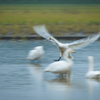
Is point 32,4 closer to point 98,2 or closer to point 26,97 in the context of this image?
point 98,2

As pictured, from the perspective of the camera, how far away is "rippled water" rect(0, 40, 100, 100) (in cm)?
731

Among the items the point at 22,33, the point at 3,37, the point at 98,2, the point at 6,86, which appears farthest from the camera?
the point at 98,2

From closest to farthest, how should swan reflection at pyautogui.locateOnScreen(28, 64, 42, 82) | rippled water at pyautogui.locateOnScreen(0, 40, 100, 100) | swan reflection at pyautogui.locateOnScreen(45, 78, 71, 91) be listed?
rippled water at pyautogui.locateOnScreen(0, 40, 100, 100)
swan reflection at pyautogui.locateOnScreen(45, 78, 71, 91)
swan reflection at pyautogui.locateOnScreen(28, 64, 42, 82)

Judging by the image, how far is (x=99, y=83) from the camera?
27.6 feet

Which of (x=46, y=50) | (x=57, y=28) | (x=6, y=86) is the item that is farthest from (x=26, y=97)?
(x=57, y=28)

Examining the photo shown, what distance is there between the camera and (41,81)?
875 centimetres

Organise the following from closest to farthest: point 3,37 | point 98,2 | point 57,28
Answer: point 3,37 < point 57,28 < point 98,2

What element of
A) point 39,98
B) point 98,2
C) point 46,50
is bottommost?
point 39,98

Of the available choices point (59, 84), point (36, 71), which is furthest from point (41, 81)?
point (36, 71)

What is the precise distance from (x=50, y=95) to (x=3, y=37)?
1149 centimetres

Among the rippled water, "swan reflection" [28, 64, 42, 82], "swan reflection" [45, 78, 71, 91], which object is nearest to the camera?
the rippled water

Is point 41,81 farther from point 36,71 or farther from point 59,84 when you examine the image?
point 36,71

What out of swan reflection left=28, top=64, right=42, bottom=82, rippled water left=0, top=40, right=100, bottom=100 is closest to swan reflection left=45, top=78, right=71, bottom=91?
rippled water left=0, top=40, right=100, bottom=100

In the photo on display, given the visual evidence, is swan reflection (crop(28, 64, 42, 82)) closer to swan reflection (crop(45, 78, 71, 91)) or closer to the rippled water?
the rippled water
